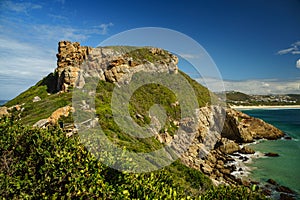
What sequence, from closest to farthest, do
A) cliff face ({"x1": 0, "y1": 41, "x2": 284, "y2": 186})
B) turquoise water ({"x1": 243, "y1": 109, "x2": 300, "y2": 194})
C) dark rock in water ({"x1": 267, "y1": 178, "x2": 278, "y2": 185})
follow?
dark rock in water ({"x1": 267, "y1": 178, "x2": 278, "y2": 185})
turquoise water ({"x1": 243, "y1": 109, "x2": 300, "y2": 194})
cliff face ({"x1": 0, "y1": 41, "x2": 284, "y2": 186})

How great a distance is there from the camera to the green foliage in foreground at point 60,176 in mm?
7512

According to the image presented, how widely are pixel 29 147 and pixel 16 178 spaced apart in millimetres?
2313

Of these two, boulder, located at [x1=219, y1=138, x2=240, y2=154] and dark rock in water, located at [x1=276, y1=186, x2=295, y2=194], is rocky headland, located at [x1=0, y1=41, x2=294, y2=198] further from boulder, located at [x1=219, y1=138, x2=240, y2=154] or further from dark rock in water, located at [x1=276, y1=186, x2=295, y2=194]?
→ dark rock in water, located at [x1=276, y1=186, x2=295, y2=194]

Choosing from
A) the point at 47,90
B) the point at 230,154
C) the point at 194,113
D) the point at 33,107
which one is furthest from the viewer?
the point at 194,113

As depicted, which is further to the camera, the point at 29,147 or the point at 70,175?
the point at 29,147

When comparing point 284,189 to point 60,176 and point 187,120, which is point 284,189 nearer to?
point 187,120

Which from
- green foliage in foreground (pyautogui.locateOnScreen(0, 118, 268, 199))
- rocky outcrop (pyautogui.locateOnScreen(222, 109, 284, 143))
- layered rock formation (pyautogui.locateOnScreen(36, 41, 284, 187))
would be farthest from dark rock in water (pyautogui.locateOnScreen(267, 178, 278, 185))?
rocky outcrop (pyautogui.locateOnScreen(222, 109, 284, 143))

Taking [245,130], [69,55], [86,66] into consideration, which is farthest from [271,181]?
[69,55]

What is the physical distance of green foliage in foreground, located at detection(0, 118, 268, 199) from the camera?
7.51 meters

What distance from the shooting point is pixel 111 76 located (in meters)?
57.5

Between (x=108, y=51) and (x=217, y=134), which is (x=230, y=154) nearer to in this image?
(x=217, y=134)

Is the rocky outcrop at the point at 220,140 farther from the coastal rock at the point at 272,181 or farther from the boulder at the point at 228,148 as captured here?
the coastal rock at the point at 272,181

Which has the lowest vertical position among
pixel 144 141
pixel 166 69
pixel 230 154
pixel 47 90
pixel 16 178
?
pixel 230 154

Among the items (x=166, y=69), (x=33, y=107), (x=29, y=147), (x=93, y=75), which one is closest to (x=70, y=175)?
(x=29, y=147)
